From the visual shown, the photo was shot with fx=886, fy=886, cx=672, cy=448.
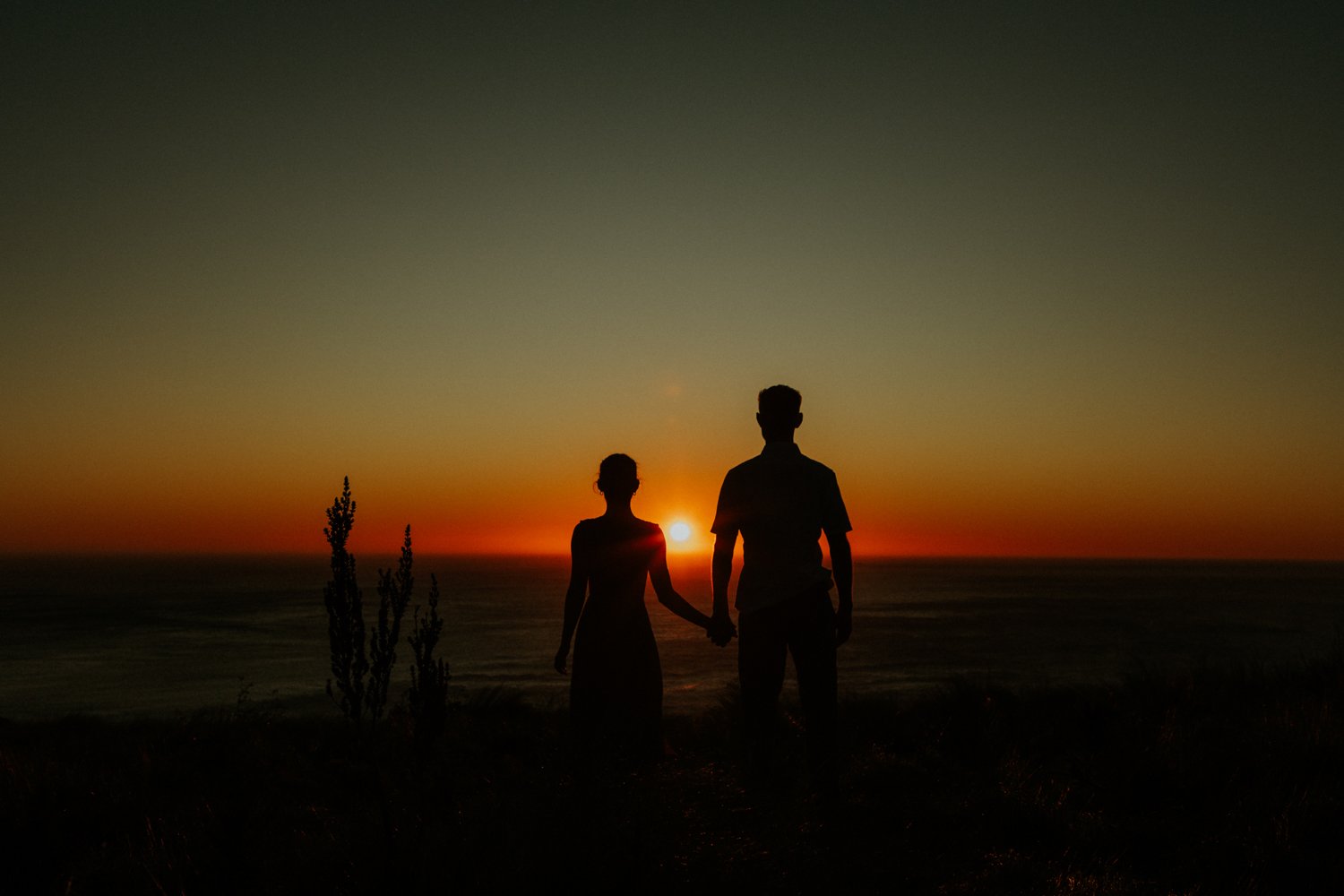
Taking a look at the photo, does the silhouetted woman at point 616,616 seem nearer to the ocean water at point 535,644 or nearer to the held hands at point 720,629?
the held hands at point 720,629

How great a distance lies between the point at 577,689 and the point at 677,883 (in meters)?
2.67

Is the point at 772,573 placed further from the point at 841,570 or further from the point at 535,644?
the point at 535,644

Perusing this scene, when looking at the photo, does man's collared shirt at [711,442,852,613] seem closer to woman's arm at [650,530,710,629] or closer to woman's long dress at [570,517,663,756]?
woman's arm at [650,530,710,629]

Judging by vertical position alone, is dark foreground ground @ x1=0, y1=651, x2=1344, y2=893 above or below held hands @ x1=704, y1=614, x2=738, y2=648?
below

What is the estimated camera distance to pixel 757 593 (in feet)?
17.7

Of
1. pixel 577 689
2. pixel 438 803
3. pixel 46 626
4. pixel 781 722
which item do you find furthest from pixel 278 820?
pixel 46 626

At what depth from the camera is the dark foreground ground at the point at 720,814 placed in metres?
3.89

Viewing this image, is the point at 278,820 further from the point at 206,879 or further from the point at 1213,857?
the point at 1213,857

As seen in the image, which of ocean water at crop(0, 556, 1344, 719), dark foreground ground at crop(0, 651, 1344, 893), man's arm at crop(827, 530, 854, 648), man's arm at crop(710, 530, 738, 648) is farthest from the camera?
ocean water at crop(0, 556, 1344, 719)

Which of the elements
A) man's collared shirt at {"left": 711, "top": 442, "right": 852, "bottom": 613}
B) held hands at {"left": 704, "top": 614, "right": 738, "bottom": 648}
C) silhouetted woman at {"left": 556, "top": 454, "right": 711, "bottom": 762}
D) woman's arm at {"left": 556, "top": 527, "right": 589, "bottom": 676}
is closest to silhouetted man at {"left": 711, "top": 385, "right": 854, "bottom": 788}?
man's collared shirt at {"left": 711, "top": 442, "right": 852, "bottom": 613}

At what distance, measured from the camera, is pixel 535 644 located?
2142 inches

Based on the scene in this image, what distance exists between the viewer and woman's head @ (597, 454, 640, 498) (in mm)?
6129

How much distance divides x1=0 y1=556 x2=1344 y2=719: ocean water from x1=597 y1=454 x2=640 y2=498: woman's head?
5.24 m

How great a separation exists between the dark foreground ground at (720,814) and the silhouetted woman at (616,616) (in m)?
0.47
